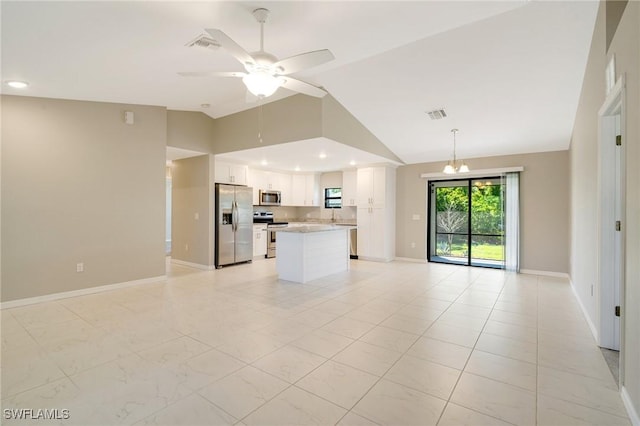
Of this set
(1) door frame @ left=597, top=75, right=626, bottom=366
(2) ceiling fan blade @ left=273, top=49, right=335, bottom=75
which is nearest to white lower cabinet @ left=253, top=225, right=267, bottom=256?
(2) ceiling fan blade @ left=273, top=49, right=335, bottom=75

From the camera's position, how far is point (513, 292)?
4.71 m

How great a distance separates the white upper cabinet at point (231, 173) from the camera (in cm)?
665

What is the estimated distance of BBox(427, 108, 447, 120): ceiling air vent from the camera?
15.9ft

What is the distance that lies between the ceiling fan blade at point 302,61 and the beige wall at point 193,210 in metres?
4.40

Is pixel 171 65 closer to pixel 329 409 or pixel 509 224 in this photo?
pixel 329 409

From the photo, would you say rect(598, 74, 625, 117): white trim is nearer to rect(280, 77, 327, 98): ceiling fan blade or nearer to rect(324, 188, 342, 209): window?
rect(280, 77, 327, 98): ceiling fan blade

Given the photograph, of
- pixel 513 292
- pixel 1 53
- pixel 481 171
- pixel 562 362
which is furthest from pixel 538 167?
pixel 1 53

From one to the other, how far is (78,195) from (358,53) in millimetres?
4379

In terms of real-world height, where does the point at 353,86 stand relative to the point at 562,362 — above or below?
above

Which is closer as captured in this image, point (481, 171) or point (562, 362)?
point (562, 362)

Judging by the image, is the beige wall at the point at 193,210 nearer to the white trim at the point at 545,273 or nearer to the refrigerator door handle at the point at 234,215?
the refrigerator door handle at the point at 234,215

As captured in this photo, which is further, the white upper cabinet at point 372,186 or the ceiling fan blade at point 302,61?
the white upper cabinet at point 372,186

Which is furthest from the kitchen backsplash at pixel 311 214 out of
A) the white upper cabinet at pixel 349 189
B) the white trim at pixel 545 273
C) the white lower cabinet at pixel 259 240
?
the white trim at pixel 545 273

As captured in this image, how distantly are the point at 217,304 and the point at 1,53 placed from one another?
3454 millimetres
